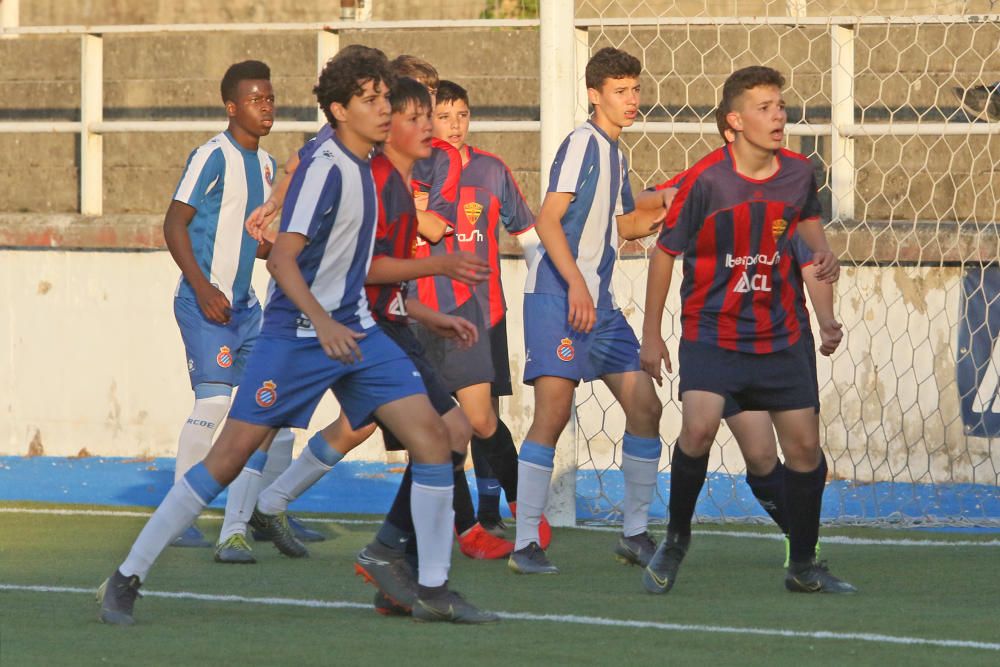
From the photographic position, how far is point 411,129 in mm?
6074

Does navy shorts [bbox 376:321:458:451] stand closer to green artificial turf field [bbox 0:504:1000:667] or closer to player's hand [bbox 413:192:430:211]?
green artificial turf field [bbox 0:504:1000:667]

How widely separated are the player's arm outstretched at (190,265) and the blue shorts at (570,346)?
4.09 feet

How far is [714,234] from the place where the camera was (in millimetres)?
5980

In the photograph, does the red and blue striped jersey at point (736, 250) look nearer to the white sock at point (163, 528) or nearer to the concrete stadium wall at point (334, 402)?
the white sock at point (163, 528)

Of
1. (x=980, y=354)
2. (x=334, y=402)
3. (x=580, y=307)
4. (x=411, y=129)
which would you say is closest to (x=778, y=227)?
(x=580, y=307)

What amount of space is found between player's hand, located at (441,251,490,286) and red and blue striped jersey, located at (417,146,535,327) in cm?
233

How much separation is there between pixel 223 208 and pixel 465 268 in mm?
2487

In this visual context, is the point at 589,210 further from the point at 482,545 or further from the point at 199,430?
the point at 199,430

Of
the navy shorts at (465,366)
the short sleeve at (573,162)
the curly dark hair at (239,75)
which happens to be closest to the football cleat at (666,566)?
the short sleeve at (573,162)

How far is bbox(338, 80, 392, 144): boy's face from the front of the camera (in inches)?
214

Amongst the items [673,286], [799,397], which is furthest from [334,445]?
[673,286]

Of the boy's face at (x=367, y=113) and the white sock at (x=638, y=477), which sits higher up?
the boy's face at (x=367, y=113)

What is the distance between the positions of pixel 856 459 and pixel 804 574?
3.59m

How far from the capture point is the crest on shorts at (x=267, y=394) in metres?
5.34
